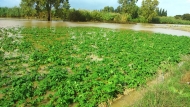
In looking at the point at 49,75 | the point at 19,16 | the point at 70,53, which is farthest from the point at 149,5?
the point at 49,75

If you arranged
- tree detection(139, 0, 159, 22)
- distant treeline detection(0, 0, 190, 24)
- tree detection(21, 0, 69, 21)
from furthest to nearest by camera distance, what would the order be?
1. tree detection(139, 0, 159, 22)
2. distant treeline detection(0, 0, 190, 24)
3. tree detection(21, 0, 69, 21)

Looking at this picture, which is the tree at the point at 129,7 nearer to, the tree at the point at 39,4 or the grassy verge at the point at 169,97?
the tree at the point at 39,4

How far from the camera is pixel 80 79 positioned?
Result: 7.58 metres

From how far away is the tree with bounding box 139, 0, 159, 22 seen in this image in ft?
213

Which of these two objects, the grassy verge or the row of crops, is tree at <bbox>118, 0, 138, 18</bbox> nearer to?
the row of crops

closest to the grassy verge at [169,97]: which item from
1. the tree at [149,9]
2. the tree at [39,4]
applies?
the tree at [39,4]

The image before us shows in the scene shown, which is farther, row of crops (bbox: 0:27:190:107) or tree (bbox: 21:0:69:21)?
tree (bbox: 21:0:69:21)

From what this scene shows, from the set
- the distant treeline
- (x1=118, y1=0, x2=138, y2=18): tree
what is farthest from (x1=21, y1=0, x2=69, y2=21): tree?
(x1=118, y1=0, x2=138, y2=18): tree

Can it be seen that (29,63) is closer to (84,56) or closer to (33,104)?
(84,56)

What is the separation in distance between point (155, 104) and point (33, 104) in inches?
133

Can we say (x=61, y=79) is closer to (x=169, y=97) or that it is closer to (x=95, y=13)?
(x=169, y=97)

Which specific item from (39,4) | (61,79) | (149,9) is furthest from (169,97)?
(149,9)

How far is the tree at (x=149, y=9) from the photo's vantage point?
213 ft

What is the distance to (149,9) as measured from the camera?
214ft
